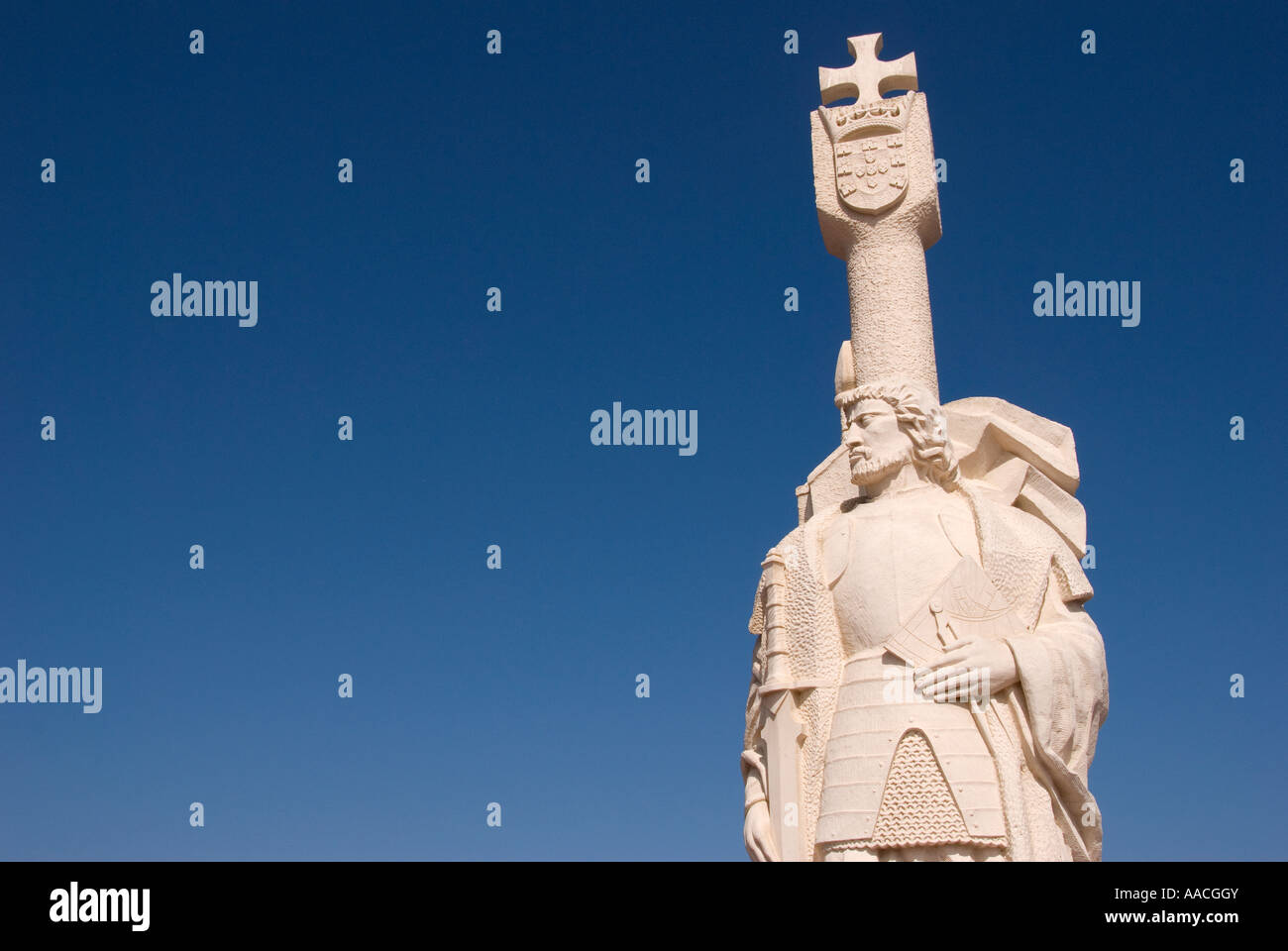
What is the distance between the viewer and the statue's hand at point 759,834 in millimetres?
8945

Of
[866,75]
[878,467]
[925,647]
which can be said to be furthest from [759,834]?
[866,75]

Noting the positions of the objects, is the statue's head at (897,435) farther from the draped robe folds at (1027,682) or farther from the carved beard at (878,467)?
the draped robe folds at (1027,682)

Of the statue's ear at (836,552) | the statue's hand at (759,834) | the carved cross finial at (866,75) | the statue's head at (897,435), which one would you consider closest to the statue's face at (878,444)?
the statue's head at (897,435)

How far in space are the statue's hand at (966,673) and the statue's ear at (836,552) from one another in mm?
980

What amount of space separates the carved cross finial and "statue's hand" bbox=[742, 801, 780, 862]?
5.88m

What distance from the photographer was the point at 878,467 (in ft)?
30.4

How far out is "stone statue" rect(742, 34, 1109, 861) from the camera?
331 inches

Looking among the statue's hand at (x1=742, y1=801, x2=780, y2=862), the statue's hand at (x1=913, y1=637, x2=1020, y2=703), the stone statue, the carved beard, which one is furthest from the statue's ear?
the statue's hand at (x1=742, y1=801, x2=780, y2=862)

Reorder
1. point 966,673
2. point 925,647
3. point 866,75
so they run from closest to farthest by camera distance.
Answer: point 966,673 → point 925,647 → point 866,75

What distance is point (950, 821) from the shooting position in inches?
326

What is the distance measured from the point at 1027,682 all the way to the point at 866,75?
5410 millimetres

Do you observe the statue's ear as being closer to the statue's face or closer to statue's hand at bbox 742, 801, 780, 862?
the statue's face

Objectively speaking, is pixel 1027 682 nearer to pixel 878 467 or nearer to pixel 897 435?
pixel 878 467
